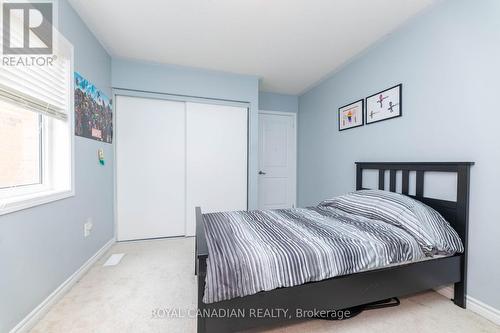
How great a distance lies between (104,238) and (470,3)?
13.3 ft

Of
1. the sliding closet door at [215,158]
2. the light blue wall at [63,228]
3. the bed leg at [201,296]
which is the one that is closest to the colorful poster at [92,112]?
the light blue wall at [63,228]

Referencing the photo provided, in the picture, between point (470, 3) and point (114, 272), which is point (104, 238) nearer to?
point (114, 272)

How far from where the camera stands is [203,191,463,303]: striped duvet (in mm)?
1019

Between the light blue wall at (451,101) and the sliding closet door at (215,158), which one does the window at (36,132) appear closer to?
the sliding closet door at (215,158)

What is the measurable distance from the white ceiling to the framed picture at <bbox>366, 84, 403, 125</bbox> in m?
0.60

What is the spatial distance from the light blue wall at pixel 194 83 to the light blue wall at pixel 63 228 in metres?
0.24

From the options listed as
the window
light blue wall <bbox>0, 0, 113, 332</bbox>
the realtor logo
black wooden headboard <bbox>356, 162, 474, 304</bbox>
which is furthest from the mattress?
the realtor logo

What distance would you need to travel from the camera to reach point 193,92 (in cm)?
292

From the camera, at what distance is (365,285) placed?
1.25 meters

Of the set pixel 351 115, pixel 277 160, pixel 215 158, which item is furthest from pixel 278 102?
pixel 215 158

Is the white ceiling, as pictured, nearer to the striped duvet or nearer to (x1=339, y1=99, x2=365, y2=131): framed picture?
(x1=339, y1=99, x2=365, y2=131): framed picture

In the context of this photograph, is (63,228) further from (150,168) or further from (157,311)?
(150,168)

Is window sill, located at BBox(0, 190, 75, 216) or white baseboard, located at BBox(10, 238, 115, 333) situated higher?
window sill, located at BBox(0, 190, 75, 216)

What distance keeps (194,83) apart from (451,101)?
283 cm
